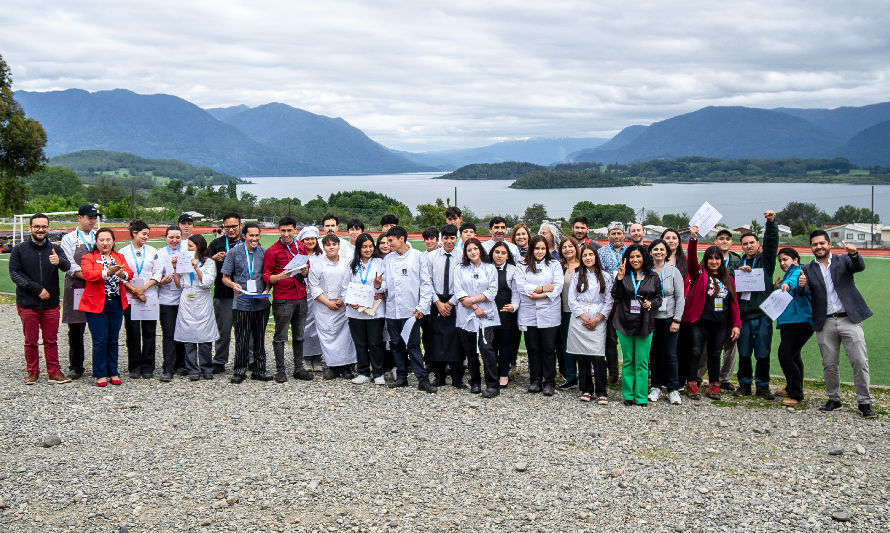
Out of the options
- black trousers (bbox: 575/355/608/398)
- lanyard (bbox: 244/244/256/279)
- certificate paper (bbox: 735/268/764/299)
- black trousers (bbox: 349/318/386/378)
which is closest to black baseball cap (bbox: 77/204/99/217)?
lanyard (bbox: 244/244/256/279)

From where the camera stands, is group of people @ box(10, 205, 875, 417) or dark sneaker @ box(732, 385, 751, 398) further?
dark sneaker @ box(732, 385, 751, 398)

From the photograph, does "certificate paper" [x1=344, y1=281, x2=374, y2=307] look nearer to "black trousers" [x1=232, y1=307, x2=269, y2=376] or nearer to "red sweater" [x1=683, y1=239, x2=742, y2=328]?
"black trousers" [x1=232, y1=307, x2=269, y2=376]

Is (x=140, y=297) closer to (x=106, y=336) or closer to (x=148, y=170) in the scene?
(x=106, y=336)

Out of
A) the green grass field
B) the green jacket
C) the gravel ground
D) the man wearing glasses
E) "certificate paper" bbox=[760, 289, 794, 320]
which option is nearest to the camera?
the gravel ground

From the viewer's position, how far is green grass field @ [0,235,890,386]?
8477 millimetres

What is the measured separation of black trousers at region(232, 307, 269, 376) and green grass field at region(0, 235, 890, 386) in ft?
21.4

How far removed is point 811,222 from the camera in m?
53.2

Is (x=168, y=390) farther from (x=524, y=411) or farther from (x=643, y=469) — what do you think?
(x=643, y=469)

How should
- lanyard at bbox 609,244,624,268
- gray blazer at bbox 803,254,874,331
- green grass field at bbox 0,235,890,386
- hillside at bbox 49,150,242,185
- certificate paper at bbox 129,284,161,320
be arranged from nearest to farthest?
gray blazer at bbox 803,254,874,331
lanyard at bbox 609,244,624,268
certificate paper at bbox 129,284,161,320
green grass field at bbox 0,235,890,386
hillside at bbox 49,150,242,185

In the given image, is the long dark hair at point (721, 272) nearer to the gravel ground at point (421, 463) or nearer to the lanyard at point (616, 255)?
the lanyard at point (616, 255)

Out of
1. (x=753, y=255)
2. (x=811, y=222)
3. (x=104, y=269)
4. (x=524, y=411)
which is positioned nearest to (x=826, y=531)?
(x=524, y=411)

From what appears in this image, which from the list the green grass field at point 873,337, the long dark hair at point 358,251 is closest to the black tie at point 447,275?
the long dark hair at point 358,251

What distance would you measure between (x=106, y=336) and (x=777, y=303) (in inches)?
287

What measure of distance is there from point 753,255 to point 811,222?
53487mm
